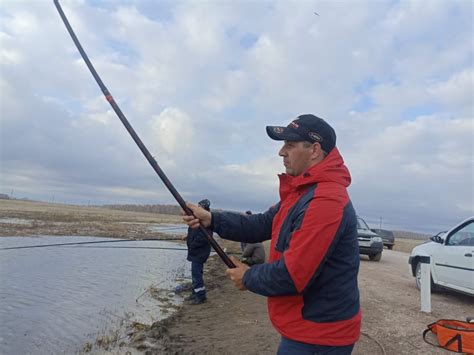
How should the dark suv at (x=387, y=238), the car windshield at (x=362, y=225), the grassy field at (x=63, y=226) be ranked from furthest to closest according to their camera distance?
the dark suv at (x=387, y=238) < the grassy field at (x=63, y=226) < the car windshield at (x=362, y=225)

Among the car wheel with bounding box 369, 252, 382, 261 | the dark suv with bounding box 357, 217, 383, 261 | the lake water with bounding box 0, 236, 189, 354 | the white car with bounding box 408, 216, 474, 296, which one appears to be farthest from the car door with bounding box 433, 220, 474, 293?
the car wheel with bounding box 369, 252, 382, 261

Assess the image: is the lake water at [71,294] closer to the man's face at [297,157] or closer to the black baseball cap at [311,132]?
the man's face at [297,157]

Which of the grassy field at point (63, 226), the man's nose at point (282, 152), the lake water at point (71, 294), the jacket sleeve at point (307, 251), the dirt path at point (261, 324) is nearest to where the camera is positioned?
the jacket sleeve at point (307, 251)

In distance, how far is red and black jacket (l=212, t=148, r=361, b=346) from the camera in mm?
2252

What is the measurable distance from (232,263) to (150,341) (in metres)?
4.68

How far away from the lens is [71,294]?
9.70 m

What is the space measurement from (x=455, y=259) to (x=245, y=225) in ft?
26.2

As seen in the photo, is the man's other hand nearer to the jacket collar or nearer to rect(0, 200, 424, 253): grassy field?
the jacket collar

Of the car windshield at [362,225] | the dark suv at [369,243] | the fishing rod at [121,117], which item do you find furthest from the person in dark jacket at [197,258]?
the car windshield at [362,225]

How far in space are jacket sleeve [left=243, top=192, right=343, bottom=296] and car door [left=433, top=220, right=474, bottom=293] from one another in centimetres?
810

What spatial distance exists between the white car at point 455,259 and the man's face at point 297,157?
7899mm

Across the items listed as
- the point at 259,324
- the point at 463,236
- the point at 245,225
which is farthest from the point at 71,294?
the point at 463,236

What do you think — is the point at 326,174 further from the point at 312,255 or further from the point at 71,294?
the point at 71,294

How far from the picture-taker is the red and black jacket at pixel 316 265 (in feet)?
7.39
